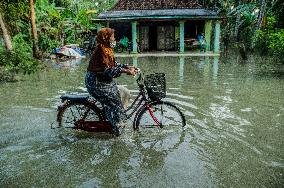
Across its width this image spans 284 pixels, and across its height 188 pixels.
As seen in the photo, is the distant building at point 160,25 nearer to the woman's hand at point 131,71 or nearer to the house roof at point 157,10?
the house roof at point 157,10

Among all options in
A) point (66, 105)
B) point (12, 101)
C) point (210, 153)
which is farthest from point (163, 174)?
point (12, 101)

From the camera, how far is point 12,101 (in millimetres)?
9758

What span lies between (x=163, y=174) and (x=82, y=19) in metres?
23.8

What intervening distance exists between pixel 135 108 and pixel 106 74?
3.28ft

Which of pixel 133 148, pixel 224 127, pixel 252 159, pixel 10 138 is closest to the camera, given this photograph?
pixel 252 159

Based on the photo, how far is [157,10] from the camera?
91.5ft

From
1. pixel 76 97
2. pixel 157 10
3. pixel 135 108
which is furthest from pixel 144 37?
pixel 76 97

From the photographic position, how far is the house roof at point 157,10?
81.6 feet

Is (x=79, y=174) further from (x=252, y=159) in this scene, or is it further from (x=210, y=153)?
(x=252, y=159)

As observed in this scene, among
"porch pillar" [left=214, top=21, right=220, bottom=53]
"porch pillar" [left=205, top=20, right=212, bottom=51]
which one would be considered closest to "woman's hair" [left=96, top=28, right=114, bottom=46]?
"porch pillar" [left=214, top=21, right=220, bottom=53]

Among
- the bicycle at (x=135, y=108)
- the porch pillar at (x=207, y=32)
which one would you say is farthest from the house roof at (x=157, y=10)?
the bicycle at (x=135, y=108)

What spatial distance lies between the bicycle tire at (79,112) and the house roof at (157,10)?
63.0 ft

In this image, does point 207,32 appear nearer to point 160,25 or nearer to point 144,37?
point 160,25

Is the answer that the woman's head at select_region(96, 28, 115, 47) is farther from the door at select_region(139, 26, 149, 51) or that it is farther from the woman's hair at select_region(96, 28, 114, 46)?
the door at select_region(139, 26, 149, 51)
